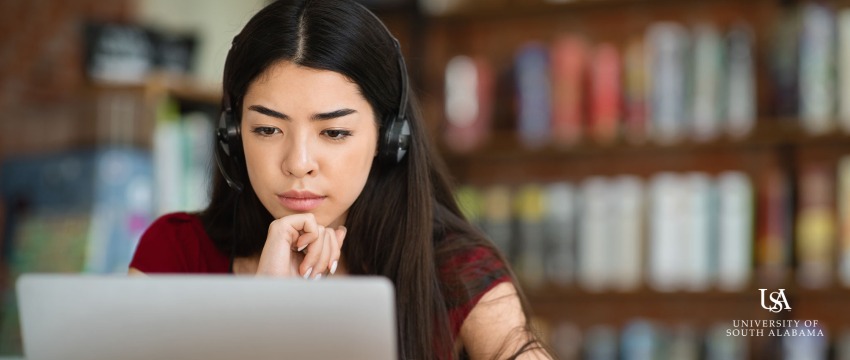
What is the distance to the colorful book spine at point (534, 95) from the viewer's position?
2.82 m

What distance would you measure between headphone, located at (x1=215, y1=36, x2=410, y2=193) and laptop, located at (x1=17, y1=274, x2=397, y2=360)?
20.4 inches

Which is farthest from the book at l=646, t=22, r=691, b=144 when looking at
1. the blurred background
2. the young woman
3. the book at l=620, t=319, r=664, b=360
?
the young woman

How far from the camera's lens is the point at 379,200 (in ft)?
4.89

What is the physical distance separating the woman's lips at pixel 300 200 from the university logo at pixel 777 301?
1537 mm

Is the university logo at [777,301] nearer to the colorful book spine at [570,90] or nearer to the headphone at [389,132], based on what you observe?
the colorful book spine at [570,90]

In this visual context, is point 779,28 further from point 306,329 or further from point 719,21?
point 306,329

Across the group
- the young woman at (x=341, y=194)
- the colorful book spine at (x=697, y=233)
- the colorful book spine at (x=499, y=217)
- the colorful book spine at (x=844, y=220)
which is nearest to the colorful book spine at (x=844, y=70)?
the colorful book spine at (x=844, y=220)

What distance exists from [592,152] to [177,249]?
1533mm

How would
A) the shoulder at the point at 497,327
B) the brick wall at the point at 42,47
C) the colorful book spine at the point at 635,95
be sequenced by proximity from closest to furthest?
the shoulder at the point at 497,327, the colorful book spine at the point at 635,95, the brick wall at the point at 42,47

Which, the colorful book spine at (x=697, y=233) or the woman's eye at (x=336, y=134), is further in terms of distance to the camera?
the colorful book spine at (x=697, y=233)

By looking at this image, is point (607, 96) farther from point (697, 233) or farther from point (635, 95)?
point (697, 233)

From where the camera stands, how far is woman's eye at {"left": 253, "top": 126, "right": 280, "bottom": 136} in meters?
1.33

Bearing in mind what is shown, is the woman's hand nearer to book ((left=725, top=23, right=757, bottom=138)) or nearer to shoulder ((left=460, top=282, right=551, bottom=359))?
shoulder ((left=460, top=282, right=551, bottom=359))

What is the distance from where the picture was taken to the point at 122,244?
2.59 meters
